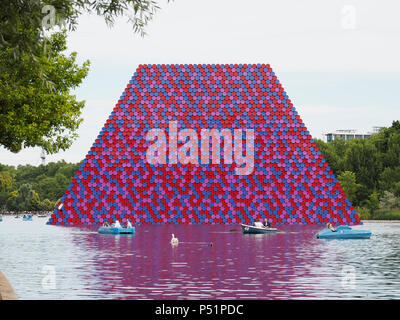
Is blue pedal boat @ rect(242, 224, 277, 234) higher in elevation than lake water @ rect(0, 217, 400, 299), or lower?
higher

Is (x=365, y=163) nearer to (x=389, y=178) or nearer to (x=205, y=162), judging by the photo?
(x=389, y=178)

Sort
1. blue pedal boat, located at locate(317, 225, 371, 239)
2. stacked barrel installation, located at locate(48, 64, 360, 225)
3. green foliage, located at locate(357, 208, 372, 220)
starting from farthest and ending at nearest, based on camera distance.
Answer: green foliage, located at locate(357, 208, 372, 220)
stacked barrel installation, located at locate(48, 64, 360, 225)
blue pedal boat, located at locate(317, 225, 371, 239)

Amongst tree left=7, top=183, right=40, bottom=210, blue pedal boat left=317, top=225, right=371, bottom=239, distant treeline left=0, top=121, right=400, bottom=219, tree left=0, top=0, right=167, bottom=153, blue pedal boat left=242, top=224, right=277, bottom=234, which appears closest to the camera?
tree left=0, top=0, right=167, bottom=153

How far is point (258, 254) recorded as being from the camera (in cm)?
3366

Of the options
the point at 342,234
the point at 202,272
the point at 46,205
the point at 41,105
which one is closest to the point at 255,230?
the point at 342,234

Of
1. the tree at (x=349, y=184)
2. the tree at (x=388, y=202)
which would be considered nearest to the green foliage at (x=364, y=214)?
the tree at (x=388, y=202)

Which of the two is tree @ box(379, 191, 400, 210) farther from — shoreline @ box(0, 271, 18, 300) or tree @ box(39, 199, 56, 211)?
tree @ box(39, 199, 56, 211)

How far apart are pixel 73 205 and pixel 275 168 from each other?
19.6 metres

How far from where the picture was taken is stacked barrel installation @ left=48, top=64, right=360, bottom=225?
69875 millimetres

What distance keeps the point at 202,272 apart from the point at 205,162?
4648cm

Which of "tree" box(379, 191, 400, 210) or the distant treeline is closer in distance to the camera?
"tree" box(379, 191, 400, 210)

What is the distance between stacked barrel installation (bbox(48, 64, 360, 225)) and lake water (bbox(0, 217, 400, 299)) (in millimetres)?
30344

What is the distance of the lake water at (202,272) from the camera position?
19.1 metres

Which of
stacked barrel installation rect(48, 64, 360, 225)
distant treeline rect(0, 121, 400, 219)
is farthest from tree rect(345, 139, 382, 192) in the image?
stacked barrel installation rect(48, 64, 360, 225)
